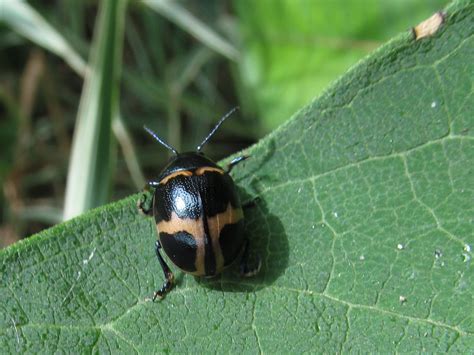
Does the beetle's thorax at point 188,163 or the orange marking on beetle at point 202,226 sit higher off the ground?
the beetle's thorax at point 188,163

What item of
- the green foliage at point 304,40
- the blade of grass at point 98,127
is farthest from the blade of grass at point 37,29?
the green foliage at point 304,40

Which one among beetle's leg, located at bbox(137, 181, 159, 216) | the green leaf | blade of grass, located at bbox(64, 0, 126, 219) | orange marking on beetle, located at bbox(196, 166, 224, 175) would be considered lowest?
the green leaf

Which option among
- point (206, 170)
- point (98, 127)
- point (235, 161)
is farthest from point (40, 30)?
point (235, 161)

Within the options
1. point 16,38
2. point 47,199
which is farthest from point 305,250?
point 16,38

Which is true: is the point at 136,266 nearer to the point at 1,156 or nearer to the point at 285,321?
the point at 285,321

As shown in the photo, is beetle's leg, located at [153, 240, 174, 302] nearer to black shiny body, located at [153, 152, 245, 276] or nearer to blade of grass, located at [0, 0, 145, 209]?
black shiny body, located at [153, 152, 245, 276]

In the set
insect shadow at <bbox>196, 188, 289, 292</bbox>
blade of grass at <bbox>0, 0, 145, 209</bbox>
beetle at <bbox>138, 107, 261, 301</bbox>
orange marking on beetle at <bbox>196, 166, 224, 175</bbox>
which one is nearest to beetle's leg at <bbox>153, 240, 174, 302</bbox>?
beetle at <bbox>138, 107, 261, 301</bbox>

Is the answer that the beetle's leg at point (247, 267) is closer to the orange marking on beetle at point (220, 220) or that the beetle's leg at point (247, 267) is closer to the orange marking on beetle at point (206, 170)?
the orange marking on beetle at point (220, 220)
